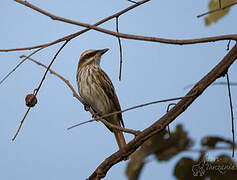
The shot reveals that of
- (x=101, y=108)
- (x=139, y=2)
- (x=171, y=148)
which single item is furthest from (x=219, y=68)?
(x=101, y=108)

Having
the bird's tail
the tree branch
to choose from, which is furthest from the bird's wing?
the tree branch

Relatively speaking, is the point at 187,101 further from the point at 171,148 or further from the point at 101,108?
the point at 101,108

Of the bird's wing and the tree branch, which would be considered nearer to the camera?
the tree branch

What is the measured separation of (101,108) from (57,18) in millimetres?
4230

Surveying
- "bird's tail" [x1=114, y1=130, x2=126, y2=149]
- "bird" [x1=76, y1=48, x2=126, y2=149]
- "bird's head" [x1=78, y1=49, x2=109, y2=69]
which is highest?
"bird's head" [x1=78, y1=49, x2=109, y2=69]

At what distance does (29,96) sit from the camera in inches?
146

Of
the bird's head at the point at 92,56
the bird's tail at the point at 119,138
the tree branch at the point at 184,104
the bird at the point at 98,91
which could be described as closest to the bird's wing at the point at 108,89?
the bird at the point at 98,91

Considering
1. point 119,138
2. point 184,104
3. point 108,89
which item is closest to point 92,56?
point 108,89

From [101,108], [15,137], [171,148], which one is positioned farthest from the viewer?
[101,108]

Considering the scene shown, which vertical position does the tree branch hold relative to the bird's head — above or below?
below

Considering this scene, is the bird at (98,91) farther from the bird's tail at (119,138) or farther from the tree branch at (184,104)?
the tree branch at (184,104)

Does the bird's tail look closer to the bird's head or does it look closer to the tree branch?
the bird's head

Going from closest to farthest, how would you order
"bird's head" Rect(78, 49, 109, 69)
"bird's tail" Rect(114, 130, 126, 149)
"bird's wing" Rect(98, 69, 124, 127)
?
"bird's tail" Rect(114, 130, 126, 149) → "bird's wing" Rect(98, 69, 124, 127) → "bird's head" Rect(78, 49, 109, 69)

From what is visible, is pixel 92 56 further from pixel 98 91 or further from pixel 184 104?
pixel 184 104
